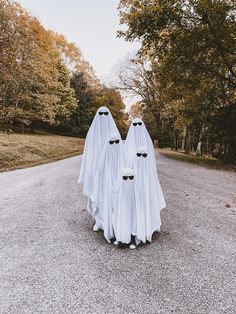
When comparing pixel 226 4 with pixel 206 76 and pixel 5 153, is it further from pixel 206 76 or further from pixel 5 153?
pixel 5 153

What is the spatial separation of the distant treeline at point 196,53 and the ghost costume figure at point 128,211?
13049mm

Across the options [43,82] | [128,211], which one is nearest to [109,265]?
[128,211]

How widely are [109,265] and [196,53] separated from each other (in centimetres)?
1646

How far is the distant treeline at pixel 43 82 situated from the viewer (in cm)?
1938

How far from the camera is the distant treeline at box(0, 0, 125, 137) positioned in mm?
19375

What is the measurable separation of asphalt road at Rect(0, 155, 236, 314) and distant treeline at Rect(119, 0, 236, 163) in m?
12.4

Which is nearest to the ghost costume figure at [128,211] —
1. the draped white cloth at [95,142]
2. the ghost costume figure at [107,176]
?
the ghost costume figure at [107,176]

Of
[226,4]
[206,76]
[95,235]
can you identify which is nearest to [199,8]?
[226,4]

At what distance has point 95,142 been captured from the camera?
20.1 feet

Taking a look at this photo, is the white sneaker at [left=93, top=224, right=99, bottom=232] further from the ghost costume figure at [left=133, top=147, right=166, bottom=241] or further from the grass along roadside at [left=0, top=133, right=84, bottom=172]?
the grass along roadside at [left=0, top=133, right=84, bottom=172]

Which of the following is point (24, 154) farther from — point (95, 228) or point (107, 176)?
point (107, 176)

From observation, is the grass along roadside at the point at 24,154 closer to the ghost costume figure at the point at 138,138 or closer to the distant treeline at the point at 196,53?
the distant treeline at the point at 196,53

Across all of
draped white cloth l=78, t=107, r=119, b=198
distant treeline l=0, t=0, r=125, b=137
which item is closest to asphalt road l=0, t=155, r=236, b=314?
draped white cloth l=78, t=107, r=119, b=198

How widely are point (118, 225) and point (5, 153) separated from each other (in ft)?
52.3
